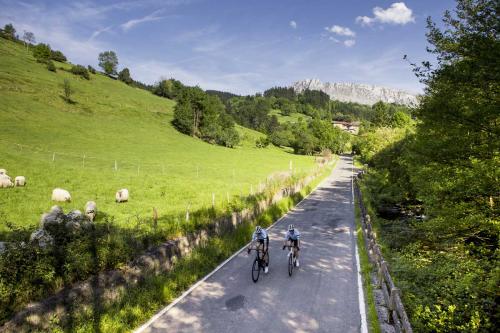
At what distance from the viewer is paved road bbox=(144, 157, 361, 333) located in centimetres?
919

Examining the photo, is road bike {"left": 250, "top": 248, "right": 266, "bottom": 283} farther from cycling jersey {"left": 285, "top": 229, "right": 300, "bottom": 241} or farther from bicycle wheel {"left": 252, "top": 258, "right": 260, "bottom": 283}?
cycling jersey {"left": 285, "top": 229, "right": 300, "bottom": 241}

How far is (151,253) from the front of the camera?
11695 millimetres

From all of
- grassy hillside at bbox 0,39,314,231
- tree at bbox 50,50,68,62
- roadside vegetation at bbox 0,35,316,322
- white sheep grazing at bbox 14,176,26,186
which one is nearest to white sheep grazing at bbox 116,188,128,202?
roadside vegetation at bbox 0,35,316,322

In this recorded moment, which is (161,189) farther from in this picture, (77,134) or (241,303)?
(77,134)

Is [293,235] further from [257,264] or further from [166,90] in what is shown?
[166,90]

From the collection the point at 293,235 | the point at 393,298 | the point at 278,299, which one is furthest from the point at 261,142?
the point at 393,298

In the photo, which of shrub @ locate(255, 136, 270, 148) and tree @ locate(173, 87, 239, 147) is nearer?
tree @ locate(173, 87, 239, 147)

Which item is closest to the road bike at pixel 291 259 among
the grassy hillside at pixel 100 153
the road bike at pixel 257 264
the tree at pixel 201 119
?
the road bike at pixel 257 264

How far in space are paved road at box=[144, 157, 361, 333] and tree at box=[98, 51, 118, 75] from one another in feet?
471

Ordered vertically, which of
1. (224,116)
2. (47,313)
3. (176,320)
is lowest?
(176,320)

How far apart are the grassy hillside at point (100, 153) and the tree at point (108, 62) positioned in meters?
31.6


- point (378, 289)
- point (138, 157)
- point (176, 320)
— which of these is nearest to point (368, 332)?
point (378, 289)

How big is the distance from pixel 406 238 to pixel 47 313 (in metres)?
19.0

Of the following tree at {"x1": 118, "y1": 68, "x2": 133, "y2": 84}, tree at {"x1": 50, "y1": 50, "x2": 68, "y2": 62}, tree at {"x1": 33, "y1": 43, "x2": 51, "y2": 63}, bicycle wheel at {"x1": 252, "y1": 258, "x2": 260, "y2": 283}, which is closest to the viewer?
bicycle wheel at {"x1": 252, "y1": 258, "x2": 260, "y2": 283}
